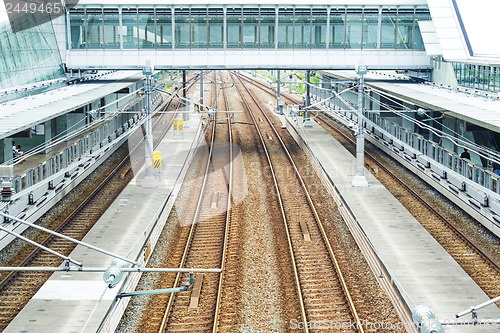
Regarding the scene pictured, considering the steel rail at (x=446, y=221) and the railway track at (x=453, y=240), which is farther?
the steel rail at (x=446, y=221)

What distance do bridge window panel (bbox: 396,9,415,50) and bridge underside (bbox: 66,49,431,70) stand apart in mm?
1528

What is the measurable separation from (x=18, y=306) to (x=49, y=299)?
0.79 m

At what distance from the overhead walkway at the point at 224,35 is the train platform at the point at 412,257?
444 inches

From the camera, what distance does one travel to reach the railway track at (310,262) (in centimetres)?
1623

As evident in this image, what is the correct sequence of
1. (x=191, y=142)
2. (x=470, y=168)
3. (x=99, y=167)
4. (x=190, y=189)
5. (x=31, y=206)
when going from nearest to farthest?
1. (x=31, y=206)
2. (x=470, y=168)
3. (x=190, y=189)
4. (x=99, y=167)
5. (x=191, y=142)

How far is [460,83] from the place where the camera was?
125 feet

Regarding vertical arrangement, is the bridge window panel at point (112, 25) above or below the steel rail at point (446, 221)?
above

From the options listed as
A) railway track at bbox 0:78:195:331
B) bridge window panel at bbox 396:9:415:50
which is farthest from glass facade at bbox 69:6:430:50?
railway track at bbox 0:78:195:331

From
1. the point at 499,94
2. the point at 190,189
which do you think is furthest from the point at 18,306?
the point at 499,94

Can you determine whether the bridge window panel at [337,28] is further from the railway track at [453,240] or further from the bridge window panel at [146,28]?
the railway track at [453,240]

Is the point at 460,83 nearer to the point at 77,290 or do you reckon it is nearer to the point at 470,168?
the point at 470,168

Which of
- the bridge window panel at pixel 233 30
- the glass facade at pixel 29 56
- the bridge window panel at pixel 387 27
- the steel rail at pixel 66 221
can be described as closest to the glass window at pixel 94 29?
the glass facade at pixel 29 56

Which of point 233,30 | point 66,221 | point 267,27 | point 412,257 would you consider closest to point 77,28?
point 233,30

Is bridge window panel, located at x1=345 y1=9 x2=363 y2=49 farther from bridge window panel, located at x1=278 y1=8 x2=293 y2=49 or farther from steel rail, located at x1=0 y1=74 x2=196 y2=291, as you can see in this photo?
steel rail, located at x1=0 y1=74 x2=196 y2=291
